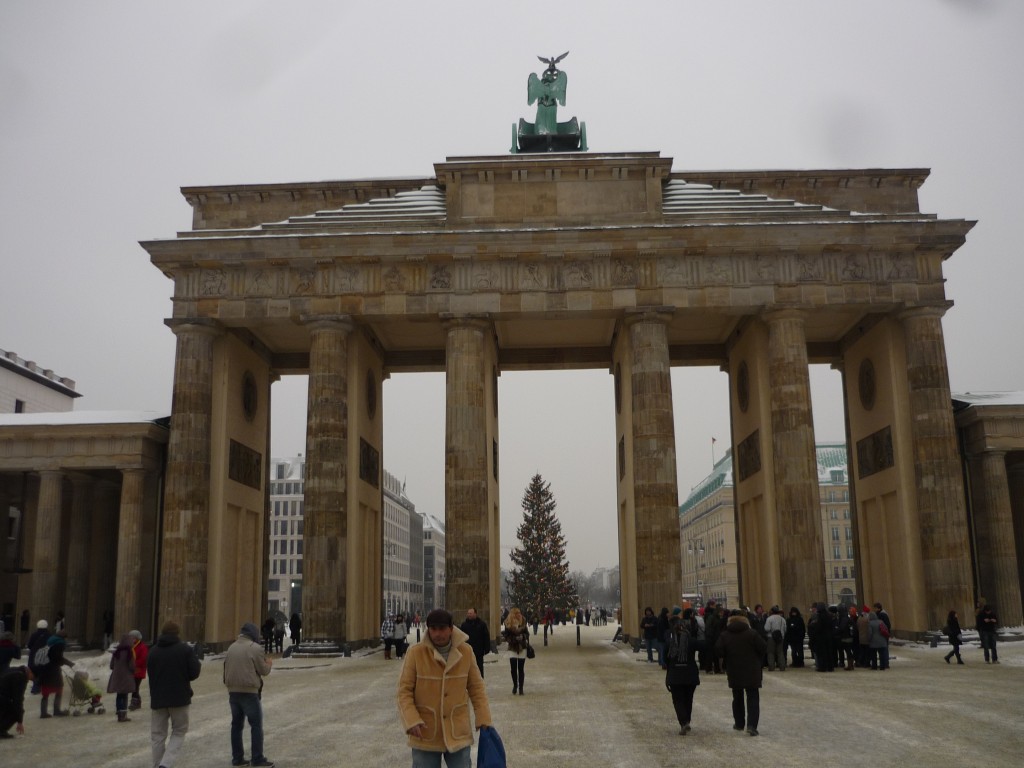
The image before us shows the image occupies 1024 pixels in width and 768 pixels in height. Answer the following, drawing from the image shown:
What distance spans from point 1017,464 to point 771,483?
11881mm

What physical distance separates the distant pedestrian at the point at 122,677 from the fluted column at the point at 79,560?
909 inches

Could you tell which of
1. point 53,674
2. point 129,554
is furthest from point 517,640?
point 129,554

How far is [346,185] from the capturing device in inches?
1471

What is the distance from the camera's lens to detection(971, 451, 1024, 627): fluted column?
1287 inches

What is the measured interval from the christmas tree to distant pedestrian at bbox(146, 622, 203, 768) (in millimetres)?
60625

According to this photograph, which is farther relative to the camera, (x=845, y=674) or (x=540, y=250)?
(x=540, y=250)

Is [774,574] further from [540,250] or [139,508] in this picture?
[139,508]

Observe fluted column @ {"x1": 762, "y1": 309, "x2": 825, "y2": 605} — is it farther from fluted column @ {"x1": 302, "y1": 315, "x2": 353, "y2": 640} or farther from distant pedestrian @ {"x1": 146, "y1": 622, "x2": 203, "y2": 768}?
distant pedestrian @ {"x1": 146, "y1": 622, "x2": 203, "y2": 768}

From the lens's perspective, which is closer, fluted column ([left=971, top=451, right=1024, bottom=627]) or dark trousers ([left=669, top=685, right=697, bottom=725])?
dark trousers ([left=669, top=685, right=697, bottom=725])

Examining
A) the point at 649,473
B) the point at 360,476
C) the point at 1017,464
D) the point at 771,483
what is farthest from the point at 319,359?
the point at 1017,464

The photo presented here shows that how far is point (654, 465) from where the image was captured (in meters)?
32.0

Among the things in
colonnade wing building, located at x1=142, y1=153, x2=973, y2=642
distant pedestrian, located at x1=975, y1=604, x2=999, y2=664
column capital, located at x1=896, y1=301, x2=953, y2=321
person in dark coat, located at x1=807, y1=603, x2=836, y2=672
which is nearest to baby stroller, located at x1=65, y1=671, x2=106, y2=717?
colonnade wing building, located at x1=142, y1=153, x2=973, y2=642

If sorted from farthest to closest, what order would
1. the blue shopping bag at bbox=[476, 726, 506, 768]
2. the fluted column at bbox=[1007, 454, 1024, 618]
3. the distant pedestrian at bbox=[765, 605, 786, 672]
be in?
the fluted column at bbox=[1007, 454, 1024, 618] → the distant pedestrian at bbox=[765, 605, 786, 672] → the blue shopping bag at bbox=[476, 726, 506, 768]

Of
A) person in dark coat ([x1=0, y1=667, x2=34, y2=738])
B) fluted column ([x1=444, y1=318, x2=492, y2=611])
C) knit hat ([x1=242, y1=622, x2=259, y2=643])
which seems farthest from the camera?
fluted column ([x1=444, y1=318, x2=492, y2=611])
